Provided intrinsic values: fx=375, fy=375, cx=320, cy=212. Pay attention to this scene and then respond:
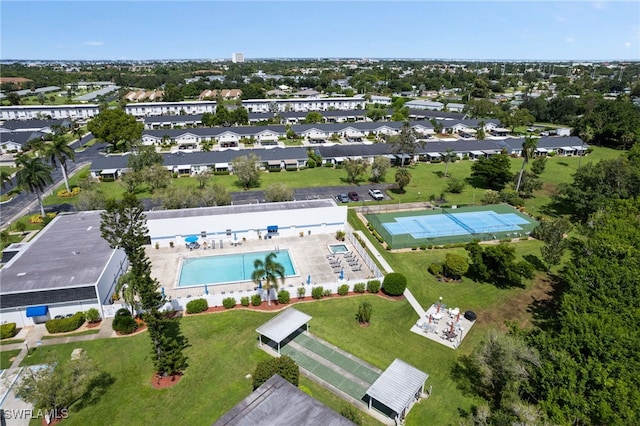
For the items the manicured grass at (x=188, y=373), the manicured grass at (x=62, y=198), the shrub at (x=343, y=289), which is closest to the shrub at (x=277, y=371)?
the manicured grass at (x=188, y=373)

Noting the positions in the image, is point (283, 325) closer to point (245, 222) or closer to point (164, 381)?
point (164, 381)

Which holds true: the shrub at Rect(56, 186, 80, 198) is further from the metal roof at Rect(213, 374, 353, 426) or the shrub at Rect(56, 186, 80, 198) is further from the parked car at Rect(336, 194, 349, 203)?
the metal roof at Rect(213, 374, 353, 426)

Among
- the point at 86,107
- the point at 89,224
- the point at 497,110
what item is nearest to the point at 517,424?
the point at 89,224

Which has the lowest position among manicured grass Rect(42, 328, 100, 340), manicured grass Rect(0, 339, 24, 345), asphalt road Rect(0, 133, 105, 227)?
manicured grass Rect(0, 339, 24, 345)

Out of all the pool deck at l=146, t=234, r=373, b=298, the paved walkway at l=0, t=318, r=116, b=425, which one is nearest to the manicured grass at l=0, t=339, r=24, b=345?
the paved walkway at l=0, t=318, r=116, b=425

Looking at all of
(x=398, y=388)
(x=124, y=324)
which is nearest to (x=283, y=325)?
(x=398, y=388)

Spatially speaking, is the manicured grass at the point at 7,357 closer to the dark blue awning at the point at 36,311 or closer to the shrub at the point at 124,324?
the dark blue awning at the point at 36,311
